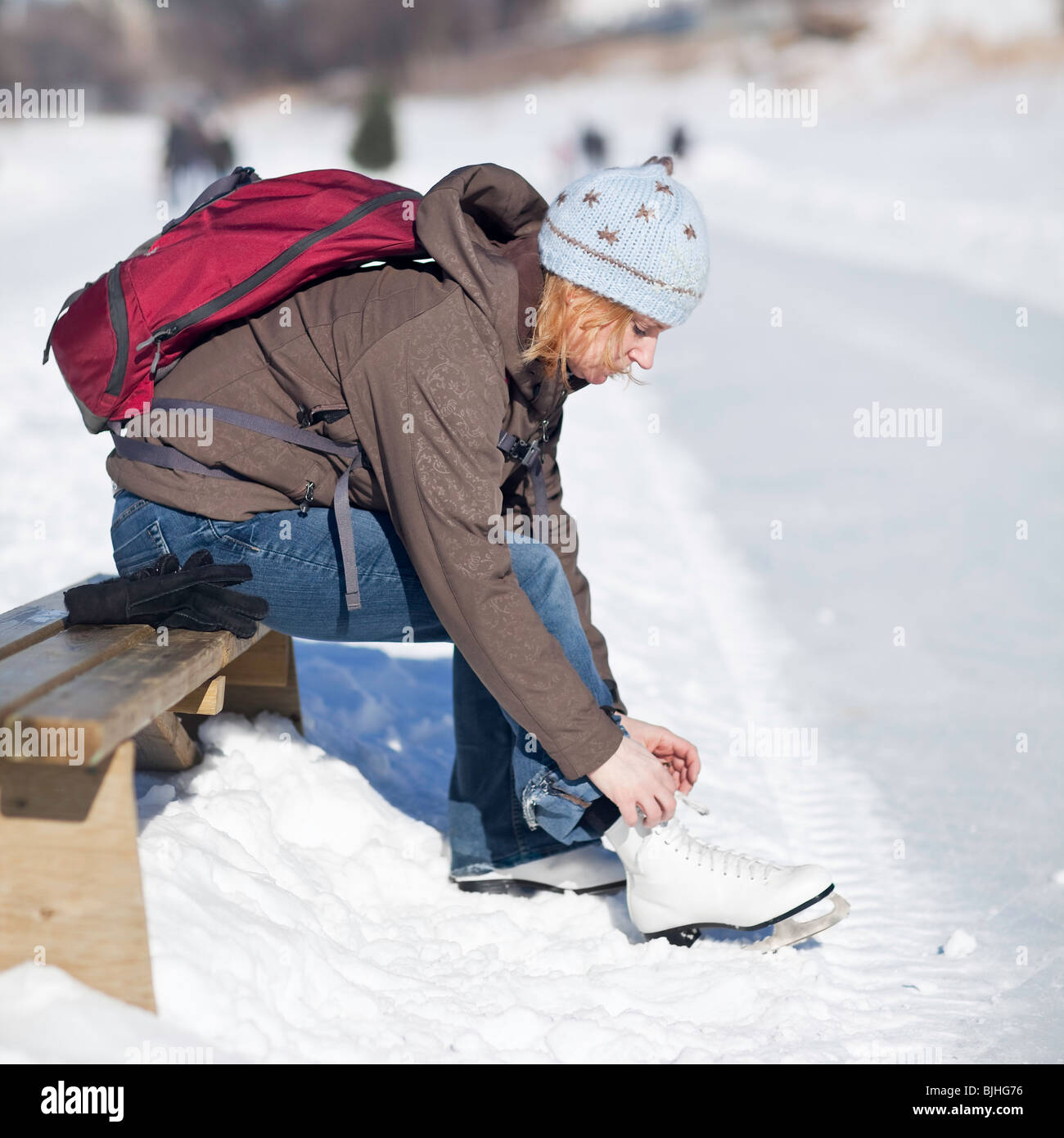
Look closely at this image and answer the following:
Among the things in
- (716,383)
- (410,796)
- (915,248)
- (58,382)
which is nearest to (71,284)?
(58,382)

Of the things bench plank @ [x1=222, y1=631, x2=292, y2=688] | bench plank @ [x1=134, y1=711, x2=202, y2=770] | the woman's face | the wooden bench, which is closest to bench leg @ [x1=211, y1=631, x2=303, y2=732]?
bench plank @ [x1=222, y1=631, x2=292, y2=688]

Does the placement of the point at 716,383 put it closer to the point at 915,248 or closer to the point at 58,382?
the point at 58,382

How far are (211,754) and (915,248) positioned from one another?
14190 millimetres

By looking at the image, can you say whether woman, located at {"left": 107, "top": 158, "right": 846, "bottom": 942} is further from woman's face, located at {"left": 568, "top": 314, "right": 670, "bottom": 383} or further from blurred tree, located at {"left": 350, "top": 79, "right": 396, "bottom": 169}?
blurred tree, located at {"left": 350, "top": 79, "right": 396, "bottom": 169}

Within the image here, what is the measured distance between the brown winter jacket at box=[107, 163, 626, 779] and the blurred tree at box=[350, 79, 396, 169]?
2454cm

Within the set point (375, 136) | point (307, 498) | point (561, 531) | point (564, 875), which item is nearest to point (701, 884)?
point (564, 875)

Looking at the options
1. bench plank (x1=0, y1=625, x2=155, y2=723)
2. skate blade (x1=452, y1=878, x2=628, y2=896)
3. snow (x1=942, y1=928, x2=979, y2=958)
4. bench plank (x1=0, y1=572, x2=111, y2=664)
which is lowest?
snow (x1=942, y1=928, x2=979, y2=958)

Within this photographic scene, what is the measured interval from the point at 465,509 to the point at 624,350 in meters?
0.40

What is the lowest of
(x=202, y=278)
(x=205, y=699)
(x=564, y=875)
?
(x=564, y=875)

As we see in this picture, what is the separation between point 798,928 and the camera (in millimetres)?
2227

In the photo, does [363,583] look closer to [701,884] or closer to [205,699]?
[205,699]

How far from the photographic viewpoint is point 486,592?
1856mm

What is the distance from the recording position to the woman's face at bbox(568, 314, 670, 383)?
195 cm

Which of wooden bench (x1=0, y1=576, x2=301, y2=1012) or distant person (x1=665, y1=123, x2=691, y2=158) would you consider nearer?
wooden bench (x1=0, y1=576, x2=301, y2=1012)
